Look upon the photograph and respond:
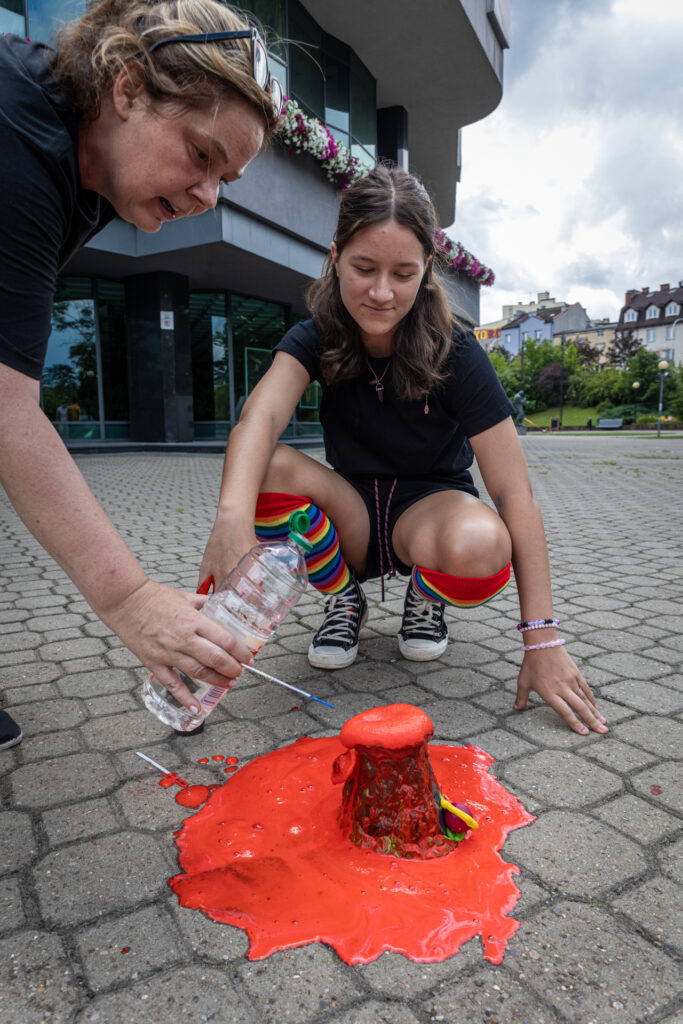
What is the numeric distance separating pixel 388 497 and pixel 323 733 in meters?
1.02

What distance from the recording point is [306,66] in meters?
12.7

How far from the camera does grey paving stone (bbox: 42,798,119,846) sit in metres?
1.72

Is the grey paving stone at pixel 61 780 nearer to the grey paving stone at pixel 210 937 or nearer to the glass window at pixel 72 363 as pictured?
the grey paving stone at pixel 210 937

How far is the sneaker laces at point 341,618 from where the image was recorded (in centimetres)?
287

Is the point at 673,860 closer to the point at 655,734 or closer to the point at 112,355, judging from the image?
the point at 655,734

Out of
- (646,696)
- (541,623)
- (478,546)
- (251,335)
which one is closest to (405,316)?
(478,546)

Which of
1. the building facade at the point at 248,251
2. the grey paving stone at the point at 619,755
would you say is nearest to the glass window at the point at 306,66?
the building facade at the point at 248,251

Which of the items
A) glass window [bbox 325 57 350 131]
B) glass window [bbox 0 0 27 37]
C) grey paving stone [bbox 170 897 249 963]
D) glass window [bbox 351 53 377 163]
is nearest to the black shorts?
grey paving stone [bbox 170 897 249 963]

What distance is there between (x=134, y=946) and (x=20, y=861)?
0.43 metres

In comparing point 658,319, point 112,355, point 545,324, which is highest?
point 545,324

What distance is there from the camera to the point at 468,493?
2.84 metres

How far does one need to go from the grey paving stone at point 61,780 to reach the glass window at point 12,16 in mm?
11715

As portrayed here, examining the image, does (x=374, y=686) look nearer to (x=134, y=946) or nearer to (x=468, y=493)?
(x=468, y=493)

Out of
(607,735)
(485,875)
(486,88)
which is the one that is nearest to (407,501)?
(607,735)
